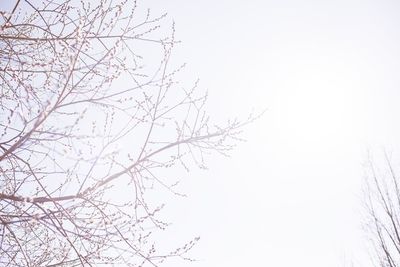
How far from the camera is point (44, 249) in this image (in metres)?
3.65

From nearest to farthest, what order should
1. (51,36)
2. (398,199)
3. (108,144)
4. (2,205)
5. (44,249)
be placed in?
1. (108,144)
2. (2,205)
3. (51,36)
4. (44,249)
5. (398,199)

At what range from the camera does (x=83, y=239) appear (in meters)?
2.61

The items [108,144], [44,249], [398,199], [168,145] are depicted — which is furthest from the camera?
[398,199]

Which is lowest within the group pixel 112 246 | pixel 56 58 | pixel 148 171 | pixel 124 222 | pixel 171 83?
pixel 112 246

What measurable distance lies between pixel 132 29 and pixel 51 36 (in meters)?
0.80

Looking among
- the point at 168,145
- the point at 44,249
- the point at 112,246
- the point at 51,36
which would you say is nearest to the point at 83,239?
the point at 112,246

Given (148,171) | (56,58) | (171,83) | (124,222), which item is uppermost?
(56,58)

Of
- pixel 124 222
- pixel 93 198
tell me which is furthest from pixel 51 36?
pixel 124 222

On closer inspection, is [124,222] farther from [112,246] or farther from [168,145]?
[168,145]

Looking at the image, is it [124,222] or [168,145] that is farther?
[124,222]

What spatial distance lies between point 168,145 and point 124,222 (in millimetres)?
928

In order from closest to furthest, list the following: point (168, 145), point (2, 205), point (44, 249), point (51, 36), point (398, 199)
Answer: point (168, 145)
point (2, 205)
point (51, 36)
point (44, 249)
point (398, 199)

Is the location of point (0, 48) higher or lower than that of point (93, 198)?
higher

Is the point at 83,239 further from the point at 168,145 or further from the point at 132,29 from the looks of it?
the point at 132,29
